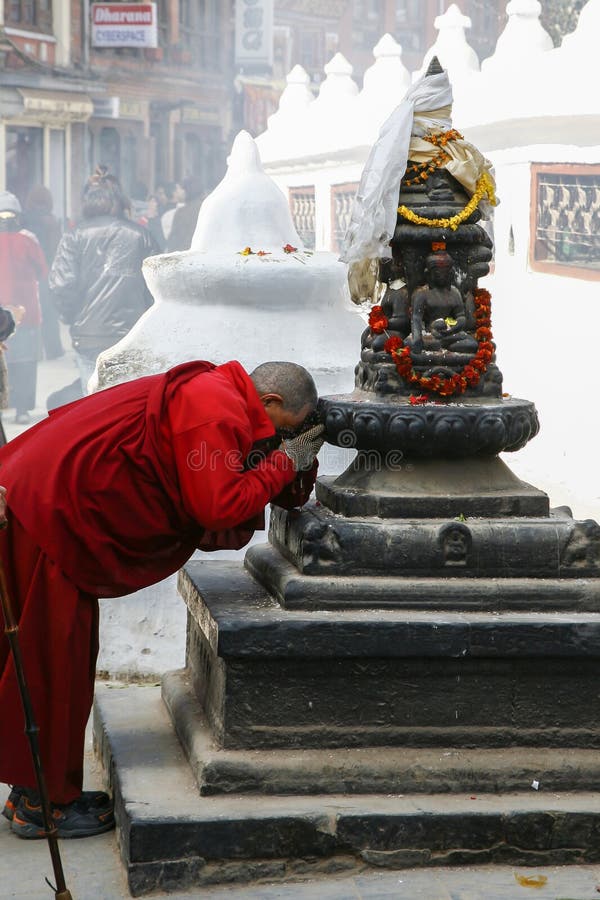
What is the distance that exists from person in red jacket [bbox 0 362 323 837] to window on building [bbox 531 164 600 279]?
19.3 feet

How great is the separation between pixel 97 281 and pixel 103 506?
7806 millimetres

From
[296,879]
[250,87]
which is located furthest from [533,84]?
[250,87]

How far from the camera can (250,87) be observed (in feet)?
125

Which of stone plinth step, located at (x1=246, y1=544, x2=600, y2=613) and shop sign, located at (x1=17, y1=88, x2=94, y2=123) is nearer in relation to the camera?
stone plinth step, located at (x1=246, y1=544, x2=600, y2=613)

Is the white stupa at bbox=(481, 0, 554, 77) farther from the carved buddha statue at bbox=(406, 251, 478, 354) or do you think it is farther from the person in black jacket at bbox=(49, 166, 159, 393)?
the carved buddha statue at bbox=(406, 251, 478, 354)

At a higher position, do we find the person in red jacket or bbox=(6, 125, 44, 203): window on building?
bbox=(6, 125, 44, 203): window on building

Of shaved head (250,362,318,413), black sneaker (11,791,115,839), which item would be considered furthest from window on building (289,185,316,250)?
black sneaker (11,791,115,839)

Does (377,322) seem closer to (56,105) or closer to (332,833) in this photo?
(332,833)

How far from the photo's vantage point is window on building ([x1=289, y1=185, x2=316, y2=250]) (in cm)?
1788

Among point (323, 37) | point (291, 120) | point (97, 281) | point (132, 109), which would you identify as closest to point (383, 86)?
point (291, 120)

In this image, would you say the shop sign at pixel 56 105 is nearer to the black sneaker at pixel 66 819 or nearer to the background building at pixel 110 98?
the background building at pixel 110 98

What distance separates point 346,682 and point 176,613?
2305 mm

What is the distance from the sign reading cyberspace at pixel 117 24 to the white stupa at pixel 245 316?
83.2ft

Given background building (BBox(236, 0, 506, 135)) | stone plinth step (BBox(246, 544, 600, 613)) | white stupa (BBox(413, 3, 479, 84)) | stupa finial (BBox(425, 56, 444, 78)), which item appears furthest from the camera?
background building (BBox(236, 0, 506, 135))
